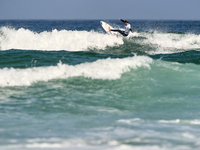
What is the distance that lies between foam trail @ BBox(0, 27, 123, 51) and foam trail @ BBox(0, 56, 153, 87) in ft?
32.4

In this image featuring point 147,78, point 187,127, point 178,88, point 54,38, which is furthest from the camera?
point 54,38

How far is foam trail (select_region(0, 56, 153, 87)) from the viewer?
9750 mm

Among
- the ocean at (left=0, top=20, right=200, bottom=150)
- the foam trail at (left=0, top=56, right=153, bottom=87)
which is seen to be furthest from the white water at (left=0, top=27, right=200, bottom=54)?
the foam trail at (left=0, top=56, right=153, bottom=87)

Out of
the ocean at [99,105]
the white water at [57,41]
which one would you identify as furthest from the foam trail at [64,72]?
the white water at [57,41]

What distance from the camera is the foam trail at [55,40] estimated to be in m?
21.0

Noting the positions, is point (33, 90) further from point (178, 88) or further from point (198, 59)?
point (198, 59)

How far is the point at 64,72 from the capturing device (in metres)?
10.6

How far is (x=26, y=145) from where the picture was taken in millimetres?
4867

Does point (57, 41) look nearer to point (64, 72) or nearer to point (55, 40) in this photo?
point (55, 40)

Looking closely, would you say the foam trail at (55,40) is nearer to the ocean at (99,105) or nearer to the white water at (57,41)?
the white water at (57,41)

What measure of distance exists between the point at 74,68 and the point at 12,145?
6.18 meters

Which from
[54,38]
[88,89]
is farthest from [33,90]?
[54,38]

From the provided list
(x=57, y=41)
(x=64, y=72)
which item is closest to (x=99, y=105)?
(x=64, y=72)

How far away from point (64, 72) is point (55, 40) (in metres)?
12.0
